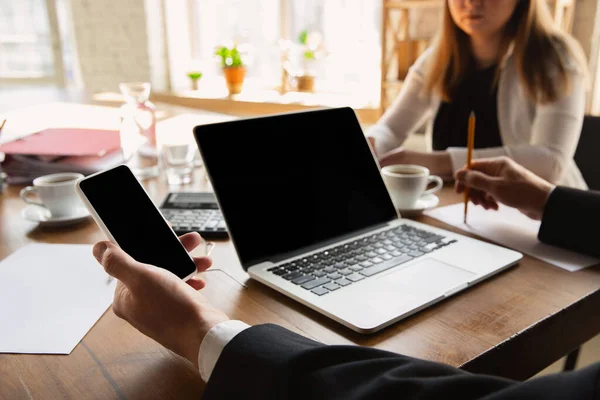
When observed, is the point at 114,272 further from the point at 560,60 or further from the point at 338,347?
the point at 560,60

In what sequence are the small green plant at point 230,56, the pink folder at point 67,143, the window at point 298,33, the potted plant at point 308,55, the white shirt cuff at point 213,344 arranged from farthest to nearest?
the small green plant at point 230,56
the potted plant at point 308,55
the window at point 298,33
the pink folder at point 67,143
the white shirt cuff at point 213,344

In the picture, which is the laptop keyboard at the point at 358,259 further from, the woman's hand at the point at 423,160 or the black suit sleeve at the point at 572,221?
the woman's hand at the point at 423,160

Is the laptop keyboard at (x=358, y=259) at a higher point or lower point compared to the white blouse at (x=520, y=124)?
lower

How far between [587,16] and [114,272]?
2449 mm

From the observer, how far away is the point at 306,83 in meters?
3.53

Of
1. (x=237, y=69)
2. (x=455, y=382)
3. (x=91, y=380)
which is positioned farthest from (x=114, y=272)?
(x=237, y=69)

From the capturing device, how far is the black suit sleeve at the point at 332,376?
1.32ft

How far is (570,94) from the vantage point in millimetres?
1438

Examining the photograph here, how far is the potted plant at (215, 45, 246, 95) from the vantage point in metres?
3.64

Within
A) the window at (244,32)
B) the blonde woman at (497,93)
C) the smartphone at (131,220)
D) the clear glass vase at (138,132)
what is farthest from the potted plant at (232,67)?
the smartphone at (131,220)

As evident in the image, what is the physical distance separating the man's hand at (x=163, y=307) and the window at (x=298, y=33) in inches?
113

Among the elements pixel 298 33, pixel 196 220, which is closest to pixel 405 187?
pixel 196 220

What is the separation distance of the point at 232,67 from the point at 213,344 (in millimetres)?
3335

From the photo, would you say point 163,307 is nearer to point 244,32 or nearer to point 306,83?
point 306,83
